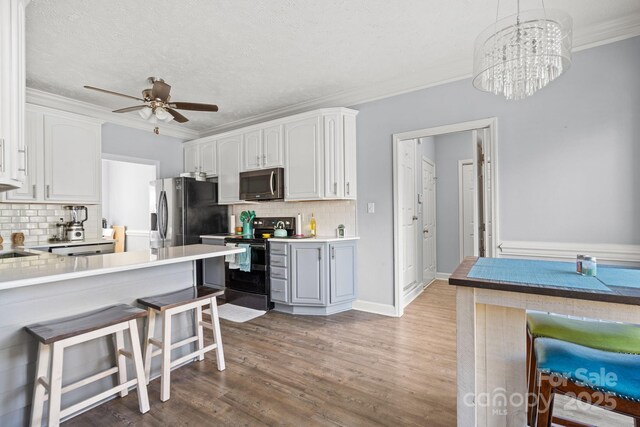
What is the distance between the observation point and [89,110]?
4156 mm

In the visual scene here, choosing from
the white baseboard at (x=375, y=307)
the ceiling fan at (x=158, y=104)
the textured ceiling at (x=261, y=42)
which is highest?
the textured ceiling at (x=261, y=42)

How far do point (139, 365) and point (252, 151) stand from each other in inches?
125

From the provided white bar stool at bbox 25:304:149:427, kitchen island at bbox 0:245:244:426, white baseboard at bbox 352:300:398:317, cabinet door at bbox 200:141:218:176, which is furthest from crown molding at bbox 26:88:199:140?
white baseboard at bbox 352:300:398:317

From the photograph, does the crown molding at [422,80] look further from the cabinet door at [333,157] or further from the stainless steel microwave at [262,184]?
the stainless steel microwave at [262,184]

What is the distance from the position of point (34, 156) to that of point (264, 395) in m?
3.73

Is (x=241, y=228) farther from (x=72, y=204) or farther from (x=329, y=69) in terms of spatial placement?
→ (x=329, y=69)

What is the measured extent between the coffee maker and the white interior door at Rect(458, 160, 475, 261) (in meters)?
5.73

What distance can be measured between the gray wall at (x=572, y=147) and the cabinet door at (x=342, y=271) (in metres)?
1.66

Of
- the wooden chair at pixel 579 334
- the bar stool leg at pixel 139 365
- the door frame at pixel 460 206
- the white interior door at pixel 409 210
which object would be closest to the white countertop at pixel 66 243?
the bar stool leg at pixel 139 365

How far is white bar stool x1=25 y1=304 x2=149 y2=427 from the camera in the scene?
5.07 feet

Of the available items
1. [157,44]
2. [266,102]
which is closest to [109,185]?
[266,102]

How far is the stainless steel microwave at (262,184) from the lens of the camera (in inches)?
163

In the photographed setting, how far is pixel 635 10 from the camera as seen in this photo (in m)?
2.35

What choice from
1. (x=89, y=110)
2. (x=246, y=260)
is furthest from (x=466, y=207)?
(x=89, y=110)
